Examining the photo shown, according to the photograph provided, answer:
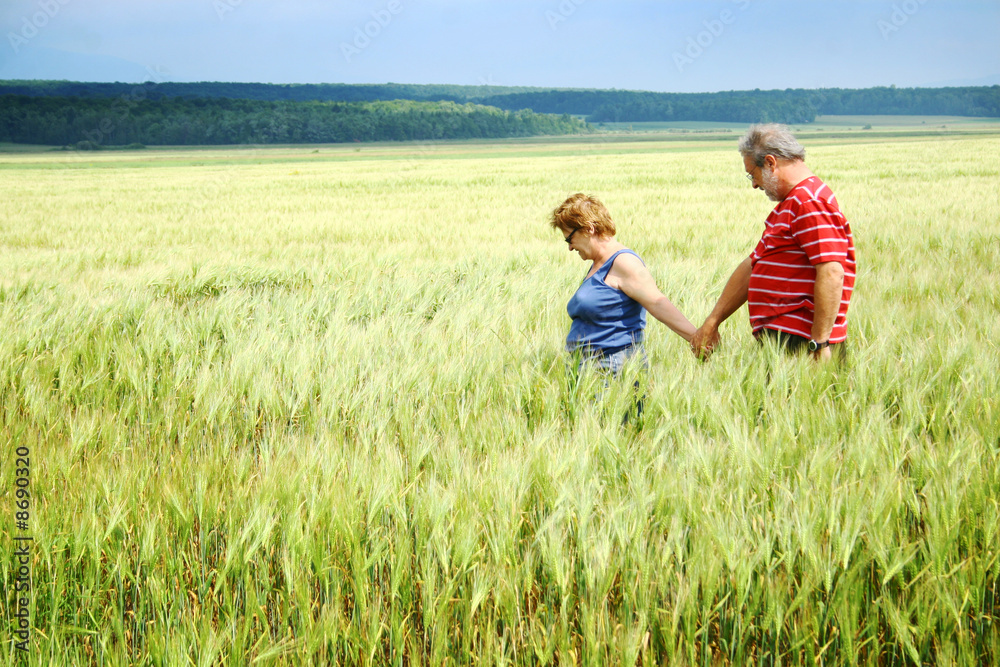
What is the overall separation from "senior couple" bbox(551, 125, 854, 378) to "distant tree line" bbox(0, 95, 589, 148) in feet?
312

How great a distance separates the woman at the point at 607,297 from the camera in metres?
2.97

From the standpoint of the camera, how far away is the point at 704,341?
2.92 m

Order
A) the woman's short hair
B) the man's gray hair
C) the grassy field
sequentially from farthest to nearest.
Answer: the woman's short hair < the man's gray hair < the grassy field

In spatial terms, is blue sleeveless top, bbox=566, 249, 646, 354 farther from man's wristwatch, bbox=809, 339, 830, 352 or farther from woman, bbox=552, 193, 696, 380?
man's wristwatch, bbox=809, 339, 830, 352

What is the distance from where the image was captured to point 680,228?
9.60 metres

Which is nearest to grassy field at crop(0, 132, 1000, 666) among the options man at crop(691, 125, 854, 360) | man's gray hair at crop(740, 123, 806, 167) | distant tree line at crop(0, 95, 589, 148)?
man at crop(691, 125, 854, 360)

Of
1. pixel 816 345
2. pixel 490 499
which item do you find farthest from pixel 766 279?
pixel 490 499

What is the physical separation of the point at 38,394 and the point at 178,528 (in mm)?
1679

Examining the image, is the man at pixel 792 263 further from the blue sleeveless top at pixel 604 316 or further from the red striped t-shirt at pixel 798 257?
the blue sleeveless top at pixel 604 316

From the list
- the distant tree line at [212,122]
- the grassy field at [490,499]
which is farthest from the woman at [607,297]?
the distant tree line at [212,122]

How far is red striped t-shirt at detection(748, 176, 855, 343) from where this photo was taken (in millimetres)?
2660

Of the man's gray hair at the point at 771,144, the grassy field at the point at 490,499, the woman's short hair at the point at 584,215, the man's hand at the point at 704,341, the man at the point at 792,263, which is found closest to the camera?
the grassy field at the point at 490,499

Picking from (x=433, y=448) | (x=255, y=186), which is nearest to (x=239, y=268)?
(x=433, y=448)

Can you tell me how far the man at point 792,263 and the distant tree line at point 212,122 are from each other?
9559 cm
